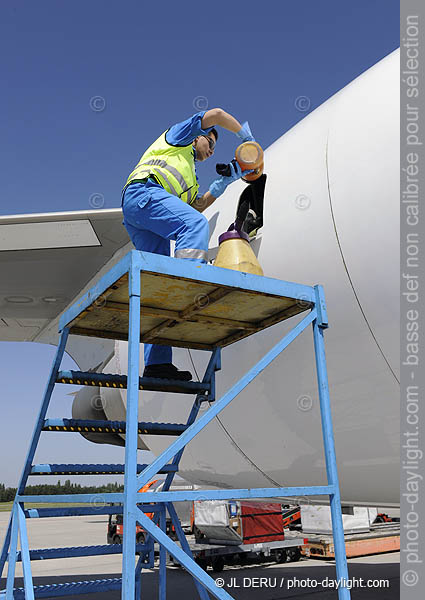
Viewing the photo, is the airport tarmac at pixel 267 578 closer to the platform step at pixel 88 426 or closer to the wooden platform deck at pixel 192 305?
the platform step at pixel 88 426

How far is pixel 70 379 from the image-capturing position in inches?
155

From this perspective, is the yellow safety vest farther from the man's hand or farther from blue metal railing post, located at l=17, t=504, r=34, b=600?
blue metal railing post, located at l=17, t=504, r=34, b=600

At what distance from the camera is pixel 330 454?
2996mm

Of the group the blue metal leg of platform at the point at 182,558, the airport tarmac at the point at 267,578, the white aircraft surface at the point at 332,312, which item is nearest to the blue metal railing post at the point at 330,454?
the white aircraft surface at the point at 332,312

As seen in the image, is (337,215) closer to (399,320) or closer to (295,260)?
(295,260)

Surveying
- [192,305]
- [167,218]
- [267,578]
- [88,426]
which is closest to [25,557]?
[88,426]

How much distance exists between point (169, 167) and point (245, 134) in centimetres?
56

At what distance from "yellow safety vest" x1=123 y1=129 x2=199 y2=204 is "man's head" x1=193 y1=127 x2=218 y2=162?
204 millimetres

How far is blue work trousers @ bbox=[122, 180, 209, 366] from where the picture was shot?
3320 millimetres

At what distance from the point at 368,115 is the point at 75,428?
9.36 ft

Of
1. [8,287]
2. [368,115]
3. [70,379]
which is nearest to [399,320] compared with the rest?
[368,115]

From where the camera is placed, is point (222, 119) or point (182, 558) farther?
point (222, 119)

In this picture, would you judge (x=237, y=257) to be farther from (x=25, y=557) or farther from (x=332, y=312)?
(x=25, y=557)

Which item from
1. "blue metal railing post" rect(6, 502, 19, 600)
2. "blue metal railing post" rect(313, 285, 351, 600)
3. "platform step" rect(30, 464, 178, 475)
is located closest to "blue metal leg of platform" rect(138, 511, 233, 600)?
"blue metal railing post" rect(313, 285, 351, 600)
